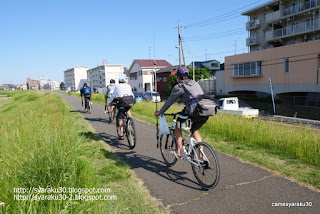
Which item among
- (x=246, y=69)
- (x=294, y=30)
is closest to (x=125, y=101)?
Answer: (x=246, y=69)

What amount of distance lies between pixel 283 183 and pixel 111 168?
3.05m

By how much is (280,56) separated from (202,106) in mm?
27011

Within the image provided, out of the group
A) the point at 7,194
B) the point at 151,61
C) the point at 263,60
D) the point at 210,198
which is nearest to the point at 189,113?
the point at 210,198

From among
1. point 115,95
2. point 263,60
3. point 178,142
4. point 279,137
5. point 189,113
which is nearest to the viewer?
point 189,113

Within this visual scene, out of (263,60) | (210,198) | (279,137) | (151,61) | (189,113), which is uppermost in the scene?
(151,61)

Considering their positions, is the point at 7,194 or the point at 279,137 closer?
the point at 7,194

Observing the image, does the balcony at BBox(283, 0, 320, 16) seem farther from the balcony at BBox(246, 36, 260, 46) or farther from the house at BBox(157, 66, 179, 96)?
the house at BBox(157, 66, 179, 96)

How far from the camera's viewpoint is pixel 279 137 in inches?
222

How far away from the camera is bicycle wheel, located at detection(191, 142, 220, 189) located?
3.47m

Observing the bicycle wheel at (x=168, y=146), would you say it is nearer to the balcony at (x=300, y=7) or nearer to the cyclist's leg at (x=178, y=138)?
the cyclist's leg at (x=178, y=138)

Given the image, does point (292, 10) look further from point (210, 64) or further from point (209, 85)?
point (210, 64)

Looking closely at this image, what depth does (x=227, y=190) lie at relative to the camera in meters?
3.51

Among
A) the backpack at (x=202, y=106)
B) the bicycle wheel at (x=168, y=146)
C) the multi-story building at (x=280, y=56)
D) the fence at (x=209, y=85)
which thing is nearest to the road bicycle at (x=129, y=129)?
the bicycle wheel at (x=168, y=146)

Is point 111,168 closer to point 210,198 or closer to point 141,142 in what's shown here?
point 210,198
